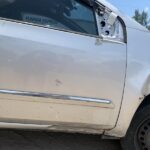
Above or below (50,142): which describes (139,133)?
above

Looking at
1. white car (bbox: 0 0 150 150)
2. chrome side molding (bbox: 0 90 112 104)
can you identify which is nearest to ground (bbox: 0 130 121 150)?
white car (bbox: 0 0 150 150)

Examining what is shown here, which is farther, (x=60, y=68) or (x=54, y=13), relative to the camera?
(x=54, y=13)

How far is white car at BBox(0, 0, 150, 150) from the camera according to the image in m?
3.61

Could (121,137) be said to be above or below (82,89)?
below

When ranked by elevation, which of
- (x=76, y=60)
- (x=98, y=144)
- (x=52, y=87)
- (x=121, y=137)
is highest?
(x=76, y=60)

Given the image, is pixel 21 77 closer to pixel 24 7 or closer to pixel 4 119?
pixel 4 119

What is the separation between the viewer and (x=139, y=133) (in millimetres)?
4105

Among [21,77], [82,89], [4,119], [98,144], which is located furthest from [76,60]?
[98,144]

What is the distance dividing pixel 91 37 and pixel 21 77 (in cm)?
74

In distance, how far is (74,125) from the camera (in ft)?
12.6

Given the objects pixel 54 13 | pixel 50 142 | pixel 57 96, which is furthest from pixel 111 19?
pixel 50 142

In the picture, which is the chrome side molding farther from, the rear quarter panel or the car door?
the rear quarter panel

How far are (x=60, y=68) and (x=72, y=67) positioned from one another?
11 cm

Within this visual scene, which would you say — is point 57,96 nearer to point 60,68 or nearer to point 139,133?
point 60,68
